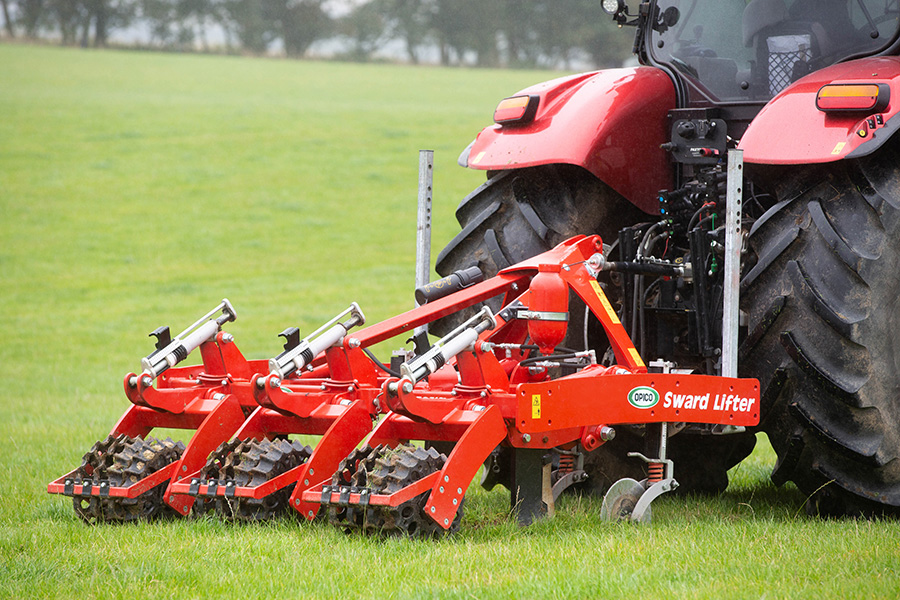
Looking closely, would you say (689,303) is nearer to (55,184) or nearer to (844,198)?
(844,198)

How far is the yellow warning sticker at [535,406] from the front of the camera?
363 cm

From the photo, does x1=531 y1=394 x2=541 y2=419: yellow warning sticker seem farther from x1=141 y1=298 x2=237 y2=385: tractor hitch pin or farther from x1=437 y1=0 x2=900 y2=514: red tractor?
x1=141 y1=298 x2=237 y2=385: tractor hitch pin

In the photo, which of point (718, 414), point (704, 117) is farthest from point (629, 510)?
point (704, 117)

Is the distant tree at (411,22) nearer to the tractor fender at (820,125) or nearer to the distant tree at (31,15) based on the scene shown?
the distant tree at (31,15)

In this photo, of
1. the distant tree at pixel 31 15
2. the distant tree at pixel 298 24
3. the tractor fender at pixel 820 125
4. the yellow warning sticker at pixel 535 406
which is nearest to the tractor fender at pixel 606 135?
the tractor fender at pixel 820 125

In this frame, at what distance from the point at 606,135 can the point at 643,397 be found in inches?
43.9

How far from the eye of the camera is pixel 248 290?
12.8 metres

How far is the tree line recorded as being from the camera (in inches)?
1232

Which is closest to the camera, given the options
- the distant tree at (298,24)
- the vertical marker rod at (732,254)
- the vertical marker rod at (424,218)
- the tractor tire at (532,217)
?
the vertical marker rod at (732,254)

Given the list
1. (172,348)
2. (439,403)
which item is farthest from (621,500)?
(172,348)

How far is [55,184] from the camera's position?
698 inches

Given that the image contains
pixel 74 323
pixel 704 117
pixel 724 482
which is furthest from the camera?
pixel 74 323

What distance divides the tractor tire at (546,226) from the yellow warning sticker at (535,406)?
3.09 ft

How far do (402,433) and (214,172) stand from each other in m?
15.6
